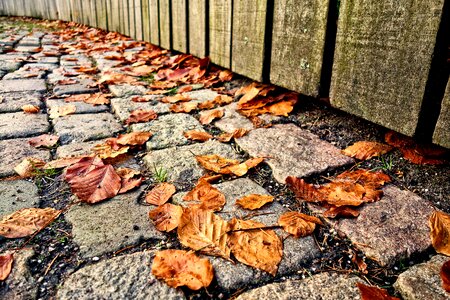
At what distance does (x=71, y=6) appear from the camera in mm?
7430

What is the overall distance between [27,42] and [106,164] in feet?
13.8

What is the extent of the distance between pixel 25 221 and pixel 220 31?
1.75 metres

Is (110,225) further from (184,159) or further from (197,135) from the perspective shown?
(197,135)

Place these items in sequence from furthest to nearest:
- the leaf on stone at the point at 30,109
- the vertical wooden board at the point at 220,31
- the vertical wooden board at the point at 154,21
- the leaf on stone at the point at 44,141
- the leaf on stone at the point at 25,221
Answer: the vertical wooden board at the point at 154,21
the vertical wooden board at the point at 220,31
the leaf on stone at the point at 30,109
the leaf on stone at the point at 44,141
the leaf on stone at the point at 25,221

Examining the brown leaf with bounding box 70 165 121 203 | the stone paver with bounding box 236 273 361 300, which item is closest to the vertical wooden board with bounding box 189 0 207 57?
the brown leaf with bounding box 70 165 121 203

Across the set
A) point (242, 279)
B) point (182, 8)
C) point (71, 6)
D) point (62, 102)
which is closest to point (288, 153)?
point (242, 279)

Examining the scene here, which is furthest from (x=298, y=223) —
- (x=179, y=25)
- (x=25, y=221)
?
(x=179, y=25)

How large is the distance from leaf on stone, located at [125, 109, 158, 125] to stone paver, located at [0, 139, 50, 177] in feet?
1.54

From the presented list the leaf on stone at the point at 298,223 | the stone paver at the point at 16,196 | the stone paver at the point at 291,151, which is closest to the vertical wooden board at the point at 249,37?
the stone paver at the point at 291,151

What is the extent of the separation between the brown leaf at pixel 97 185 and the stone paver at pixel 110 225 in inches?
1.2

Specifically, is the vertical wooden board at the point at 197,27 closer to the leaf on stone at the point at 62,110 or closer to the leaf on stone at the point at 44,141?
the leaf on stone at the point at 62,110

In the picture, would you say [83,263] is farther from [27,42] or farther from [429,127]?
[27,42]

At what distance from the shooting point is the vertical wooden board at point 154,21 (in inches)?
134

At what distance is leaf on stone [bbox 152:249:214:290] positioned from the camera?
846 millimetres
